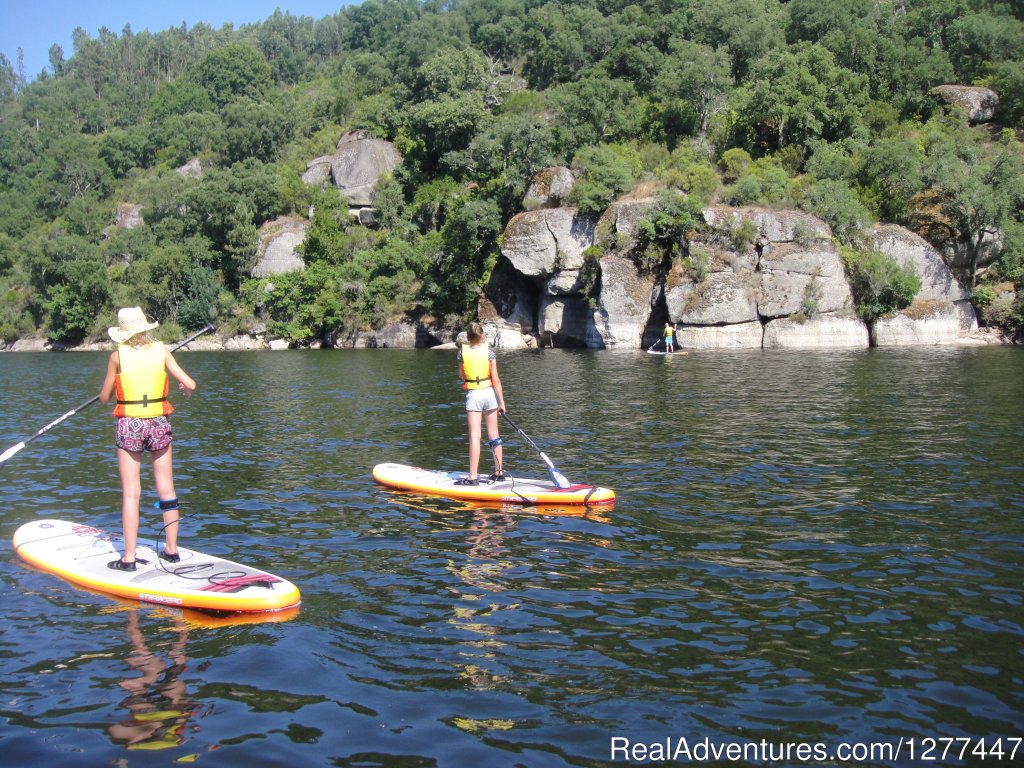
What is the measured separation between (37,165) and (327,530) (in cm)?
12378

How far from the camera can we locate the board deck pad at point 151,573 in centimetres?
772

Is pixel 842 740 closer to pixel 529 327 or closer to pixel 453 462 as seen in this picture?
pixel 453 462

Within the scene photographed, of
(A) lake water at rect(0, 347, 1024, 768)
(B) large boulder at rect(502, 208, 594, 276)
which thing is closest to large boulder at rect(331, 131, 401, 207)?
(B) large boulder at rect(502, 208, 594, 276)

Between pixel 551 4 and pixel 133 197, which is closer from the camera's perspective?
pixel 133 197

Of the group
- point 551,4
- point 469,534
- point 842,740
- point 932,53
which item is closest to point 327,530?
point 469,534

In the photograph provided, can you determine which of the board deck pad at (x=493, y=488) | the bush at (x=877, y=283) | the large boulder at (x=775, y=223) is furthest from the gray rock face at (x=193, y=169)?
the board deck pad at (x=493, y=488)

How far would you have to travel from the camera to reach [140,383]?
8.27 meters

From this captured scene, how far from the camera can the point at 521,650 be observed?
6.68m

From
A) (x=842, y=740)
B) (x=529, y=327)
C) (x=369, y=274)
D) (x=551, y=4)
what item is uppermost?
(x=551, y=4)

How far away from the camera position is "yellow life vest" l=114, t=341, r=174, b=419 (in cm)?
823

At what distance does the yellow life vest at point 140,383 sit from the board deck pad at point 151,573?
5.35ft

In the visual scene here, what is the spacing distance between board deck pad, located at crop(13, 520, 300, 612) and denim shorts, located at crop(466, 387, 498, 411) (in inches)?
183

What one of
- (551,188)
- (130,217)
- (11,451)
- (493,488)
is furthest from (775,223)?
(130,217)

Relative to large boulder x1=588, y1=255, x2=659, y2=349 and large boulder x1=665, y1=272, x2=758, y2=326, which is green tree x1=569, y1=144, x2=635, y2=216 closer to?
large boulder x1=588, y1=255, x2=659, y2=349
